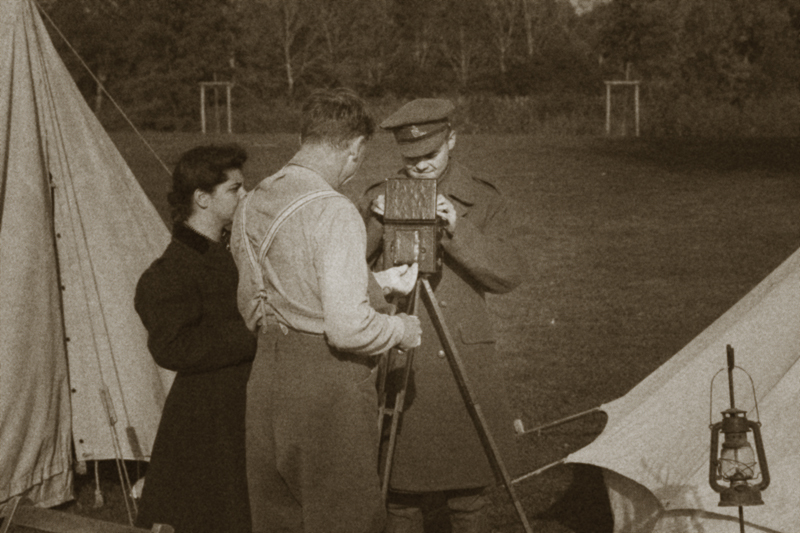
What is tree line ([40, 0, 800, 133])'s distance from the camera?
3469 cm

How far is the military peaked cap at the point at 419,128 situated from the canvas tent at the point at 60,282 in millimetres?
2482

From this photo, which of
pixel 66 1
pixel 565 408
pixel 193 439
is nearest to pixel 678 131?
pixel 66 1

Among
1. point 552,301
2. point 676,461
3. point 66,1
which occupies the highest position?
point 66,1

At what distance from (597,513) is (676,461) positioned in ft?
4.48

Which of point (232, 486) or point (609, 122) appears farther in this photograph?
point (609, 122)

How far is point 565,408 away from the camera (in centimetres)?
800

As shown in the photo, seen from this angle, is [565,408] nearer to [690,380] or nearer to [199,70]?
[690,380]

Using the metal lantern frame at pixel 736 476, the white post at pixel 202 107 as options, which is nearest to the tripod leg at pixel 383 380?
the metal lantern frame at pixel 736 476

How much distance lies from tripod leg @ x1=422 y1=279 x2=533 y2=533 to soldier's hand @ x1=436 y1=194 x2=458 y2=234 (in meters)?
0.22

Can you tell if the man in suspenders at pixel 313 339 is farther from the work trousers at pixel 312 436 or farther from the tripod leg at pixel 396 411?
the tripod leg at pixel 396 411

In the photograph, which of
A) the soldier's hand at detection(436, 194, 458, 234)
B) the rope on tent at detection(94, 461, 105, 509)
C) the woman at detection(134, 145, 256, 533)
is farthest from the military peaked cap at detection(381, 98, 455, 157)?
the rope on tent at detection(94, 461, 105, 509)

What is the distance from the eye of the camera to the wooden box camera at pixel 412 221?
12.8 feet

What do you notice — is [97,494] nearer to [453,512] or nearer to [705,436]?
[453,512]

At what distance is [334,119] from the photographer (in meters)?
3.40
